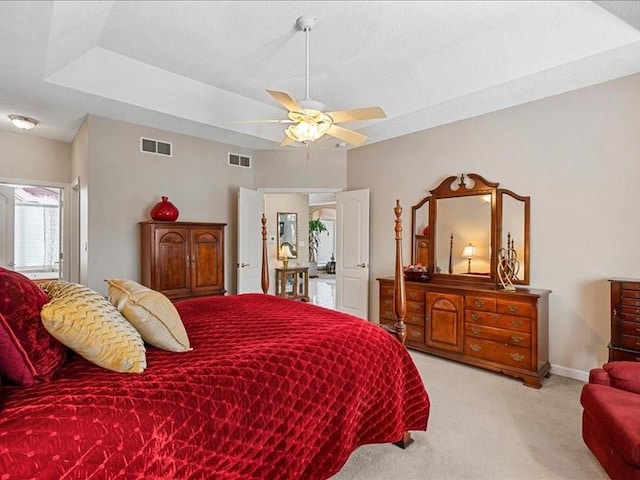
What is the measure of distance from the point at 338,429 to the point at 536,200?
3.31 metres

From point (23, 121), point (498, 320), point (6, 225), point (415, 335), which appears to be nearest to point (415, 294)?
point (415, 335)

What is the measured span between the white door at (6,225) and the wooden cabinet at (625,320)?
300 inches

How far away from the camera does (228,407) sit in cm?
141

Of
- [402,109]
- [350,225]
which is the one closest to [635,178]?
[402,109]

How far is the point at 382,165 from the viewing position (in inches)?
207

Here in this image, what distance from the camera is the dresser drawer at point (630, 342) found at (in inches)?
113

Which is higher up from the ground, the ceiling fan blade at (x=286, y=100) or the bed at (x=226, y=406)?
the ceiling fan blade at (x=286, y=100)

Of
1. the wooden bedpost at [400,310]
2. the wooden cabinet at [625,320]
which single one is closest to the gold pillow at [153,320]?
the wooden bedpost at [400,310]

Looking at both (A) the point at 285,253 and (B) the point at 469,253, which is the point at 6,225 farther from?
(B) the point at 469,253

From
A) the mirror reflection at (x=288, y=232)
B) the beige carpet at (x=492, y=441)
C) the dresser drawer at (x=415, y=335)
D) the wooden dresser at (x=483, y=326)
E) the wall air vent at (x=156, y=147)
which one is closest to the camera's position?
the beige carpet at (x=492, y=441)

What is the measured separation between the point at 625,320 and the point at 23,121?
6.55 meters

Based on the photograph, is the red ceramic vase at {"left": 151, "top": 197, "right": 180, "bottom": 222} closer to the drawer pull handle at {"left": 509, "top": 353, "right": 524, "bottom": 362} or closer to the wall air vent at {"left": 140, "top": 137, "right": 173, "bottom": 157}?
the wall air vent at {"left": 140, "top": 137, "right": 173, "bottom": 157}

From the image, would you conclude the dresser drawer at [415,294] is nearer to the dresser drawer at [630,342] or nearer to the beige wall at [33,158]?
the dresser drawer at [630,342]

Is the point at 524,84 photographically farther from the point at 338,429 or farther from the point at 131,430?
the point at 131,430
